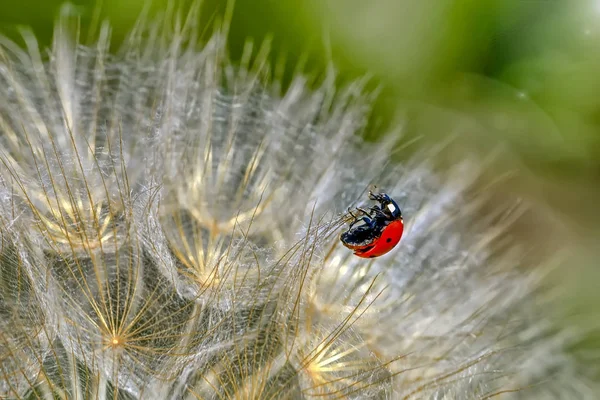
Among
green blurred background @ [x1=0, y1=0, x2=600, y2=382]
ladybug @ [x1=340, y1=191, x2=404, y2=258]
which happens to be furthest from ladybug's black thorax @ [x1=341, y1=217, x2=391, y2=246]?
green blurred background @ [x1=0, y1=0, x2=600, y2=382]

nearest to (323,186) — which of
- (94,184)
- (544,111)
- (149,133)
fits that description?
(149,133)

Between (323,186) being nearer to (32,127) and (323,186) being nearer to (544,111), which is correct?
(32,127)

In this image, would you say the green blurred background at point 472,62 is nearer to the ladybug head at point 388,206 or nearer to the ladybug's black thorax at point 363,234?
the ladybug head at point 388,206

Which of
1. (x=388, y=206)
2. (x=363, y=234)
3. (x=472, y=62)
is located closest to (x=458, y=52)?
(x=472, y=62)

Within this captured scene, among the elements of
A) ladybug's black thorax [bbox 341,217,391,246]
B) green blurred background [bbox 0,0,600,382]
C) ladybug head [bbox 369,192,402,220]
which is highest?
green blurred background [bbox 0,0,600,382]

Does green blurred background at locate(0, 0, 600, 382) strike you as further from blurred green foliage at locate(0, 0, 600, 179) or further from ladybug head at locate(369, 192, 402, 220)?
ladybug head at locate(369, 192, 402, 220)
